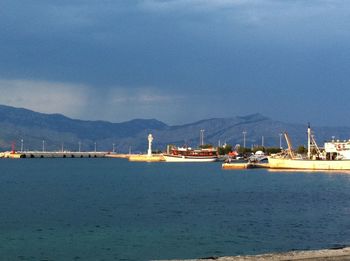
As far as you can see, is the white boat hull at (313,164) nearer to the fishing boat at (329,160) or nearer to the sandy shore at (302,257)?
the fishing boat at (329,160)

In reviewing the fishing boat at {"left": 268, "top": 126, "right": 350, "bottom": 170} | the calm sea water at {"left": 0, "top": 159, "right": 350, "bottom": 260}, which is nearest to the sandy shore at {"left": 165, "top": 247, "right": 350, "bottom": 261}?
the calm sea water at {"left": 0, "top": 159, "right": 350, "bottom": 260}

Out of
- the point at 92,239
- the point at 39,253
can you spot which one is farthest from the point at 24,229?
the point at 39,253

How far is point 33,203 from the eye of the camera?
57531mm

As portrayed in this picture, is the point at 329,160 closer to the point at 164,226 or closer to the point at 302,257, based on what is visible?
the point at 164,226

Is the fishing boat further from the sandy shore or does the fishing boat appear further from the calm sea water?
the sandy shore

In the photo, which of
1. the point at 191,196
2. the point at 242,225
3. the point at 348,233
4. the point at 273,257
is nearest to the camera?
the point at 273,257

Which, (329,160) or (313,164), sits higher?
(329,160)

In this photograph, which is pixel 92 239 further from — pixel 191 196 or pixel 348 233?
pixel 191 196

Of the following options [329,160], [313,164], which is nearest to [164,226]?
[313,164]

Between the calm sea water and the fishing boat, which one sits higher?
the fishing boat

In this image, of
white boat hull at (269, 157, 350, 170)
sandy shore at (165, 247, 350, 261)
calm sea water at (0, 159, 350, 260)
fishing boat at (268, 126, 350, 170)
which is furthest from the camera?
fishing boat at (268, 126, 350, 170)

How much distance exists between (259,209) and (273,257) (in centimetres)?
3539

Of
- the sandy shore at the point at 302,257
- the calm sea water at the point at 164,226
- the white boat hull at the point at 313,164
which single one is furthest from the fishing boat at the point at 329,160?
the sandy shore at the point at 302,257

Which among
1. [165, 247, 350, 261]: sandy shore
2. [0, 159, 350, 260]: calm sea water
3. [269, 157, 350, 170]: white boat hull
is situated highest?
[269, 157, 350, 170]: white boat hull
